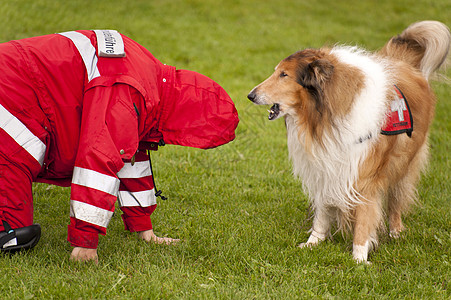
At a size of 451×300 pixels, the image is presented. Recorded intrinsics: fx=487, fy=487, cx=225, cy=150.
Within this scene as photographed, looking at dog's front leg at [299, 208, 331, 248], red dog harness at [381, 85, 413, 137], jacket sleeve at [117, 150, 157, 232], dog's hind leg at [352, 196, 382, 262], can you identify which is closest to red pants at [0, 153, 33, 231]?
jacket sleeve at [117, 150, 157, 232]

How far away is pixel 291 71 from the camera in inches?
140

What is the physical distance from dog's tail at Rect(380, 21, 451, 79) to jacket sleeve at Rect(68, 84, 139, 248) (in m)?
2.61

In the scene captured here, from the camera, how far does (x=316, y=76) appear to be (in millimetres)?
3434

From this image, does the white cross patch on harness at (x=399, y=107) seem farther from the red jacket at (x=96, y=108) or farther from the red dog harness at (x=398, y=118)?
the red jacket at (x=96, y=108)

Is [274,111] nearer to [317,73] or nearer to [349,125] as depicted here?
[317,73]

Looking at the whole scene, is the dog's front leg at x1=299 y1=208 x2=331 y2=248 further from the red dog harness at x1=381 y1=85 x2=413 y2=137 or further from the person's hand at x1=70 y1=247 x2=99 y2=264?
the person's hand at x1=70 y1=247 x2=99 y2=264

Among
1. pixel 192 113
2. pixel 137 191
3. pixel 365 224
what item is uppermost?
pixel 192 113

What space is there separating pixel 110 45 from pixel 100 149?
0.69 m

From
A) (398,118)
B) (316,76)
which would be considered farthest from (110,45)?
(398,118)

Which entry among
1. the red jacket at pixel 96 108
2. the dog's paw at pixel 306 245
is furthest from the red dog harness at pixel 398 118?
the red jacket at pixel 96 108

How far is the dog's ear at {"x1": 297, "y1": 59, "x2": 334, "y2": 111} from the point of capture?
3.42 metres

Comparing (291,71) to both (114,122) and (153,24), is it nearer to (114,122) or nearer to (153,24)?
(114,122)

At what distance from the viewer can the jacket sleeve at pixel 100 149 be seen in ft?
9.82

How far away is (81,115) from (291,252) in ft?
6.27
